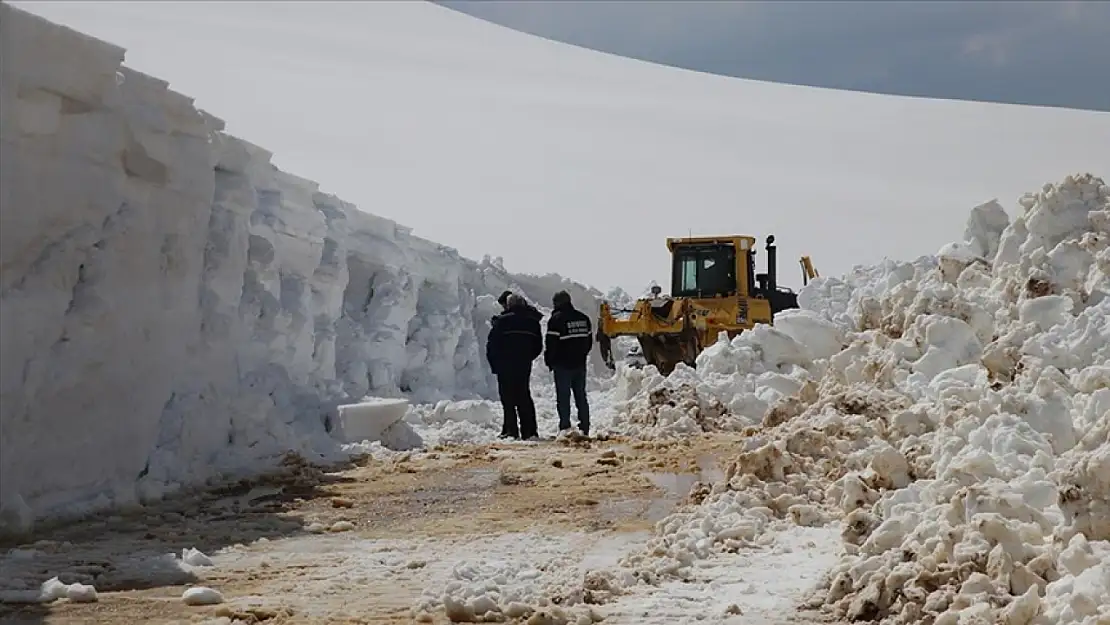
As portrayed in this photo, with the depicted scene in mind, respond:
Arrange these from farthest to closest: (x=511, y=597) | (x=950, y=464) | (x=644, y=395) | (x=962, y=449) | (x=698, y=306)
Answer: (x=698, y=306), (x=644, y=395), (x=962, y=449), (x=950, y=464), (x=511, y=597)

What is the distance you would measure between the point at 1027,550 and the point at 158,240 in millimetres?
5470

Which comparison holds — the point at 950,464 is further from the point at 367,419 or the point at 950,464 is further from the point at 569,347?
the point at 569,347

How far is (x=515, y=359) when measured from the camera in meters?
10.1

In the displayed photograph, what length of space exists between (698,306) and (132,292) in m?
9.75

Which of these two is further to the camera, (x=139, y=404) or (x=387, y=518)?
(x=139, y=404)

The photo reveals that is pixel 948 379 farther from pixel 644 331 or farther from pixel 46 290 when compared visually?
pixel 644 331

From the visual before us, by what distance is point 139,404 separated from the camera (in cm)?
678

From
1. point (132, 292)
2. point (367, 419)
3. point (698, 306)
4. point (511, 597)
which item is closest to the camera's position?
point (511, 597)

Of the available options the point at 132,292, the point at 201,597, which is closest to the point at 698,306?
the point at 132,292

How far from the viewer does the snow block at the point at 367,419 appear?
29.9 feet

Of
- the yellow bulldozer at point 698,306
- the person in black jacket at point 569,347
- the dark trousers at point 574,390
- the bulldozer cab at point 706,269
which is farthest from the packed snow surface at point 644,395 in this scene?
the bulldozer cab at point 706,269

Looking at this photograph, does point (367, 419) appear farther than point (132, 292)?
Yes

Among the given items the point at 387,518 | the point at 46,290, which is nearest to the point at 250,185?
the point at 46,290

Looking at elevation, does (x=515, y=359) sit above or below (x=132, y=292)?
below
